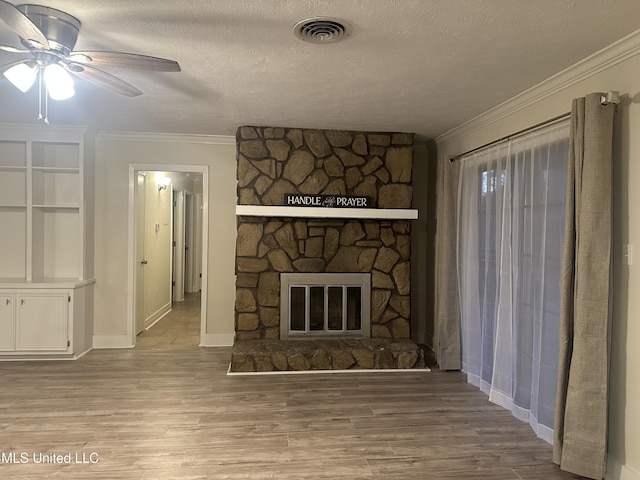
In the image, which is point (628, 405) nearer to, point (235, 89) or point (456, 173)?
point (456, 173)

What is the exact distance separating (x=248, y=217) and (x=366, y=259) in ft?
4.37

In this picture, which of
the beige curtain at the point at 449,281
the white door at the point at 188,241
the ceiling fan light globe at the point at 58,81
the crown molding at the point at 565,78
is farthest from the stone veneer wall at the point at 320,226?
the white door at the point at 188,241

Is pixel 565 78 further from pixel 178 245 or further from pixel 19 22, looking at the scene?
pixel 178 245

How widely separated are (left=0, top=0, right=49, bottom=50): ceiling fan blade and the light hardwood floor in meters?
2.22

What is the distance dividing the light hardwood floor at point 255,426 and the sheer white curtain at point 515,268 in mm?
239

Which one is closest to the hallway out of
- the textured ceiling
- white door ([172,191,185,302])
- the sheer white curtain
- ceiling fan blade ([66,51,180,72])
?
white door ([172,191,185,302])

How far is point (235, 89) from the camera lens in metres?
3.14

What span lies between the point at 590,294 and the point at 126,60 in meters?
2.76

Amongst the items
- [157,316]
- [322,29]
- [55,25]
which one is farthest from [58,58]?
[157,316]

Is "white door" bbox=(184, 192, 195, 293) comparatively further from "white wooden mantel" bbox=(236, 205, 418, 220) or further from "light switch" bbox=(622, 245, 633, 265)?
"light switch" bbox=(622, 245, 633, 265)

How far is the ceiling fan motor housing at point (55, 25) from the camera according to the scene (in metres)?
1.98

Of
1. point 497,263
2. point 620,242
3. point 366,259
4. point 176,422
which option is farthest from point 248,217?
point 620,242

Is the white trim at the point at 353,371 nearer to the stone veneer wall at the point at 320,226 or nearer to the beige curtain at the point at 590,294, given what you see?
the stone veneer wall at the point at 320,226

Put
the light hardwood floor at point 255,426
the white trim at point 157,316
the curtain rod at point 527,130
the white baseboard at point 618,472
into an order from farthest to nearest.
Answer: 1. the white trim at point 157,316
2. the curtain rod at point 527,130
3. the light hardwood floor at point 255,426
4. the white baseboard at point 618,472
